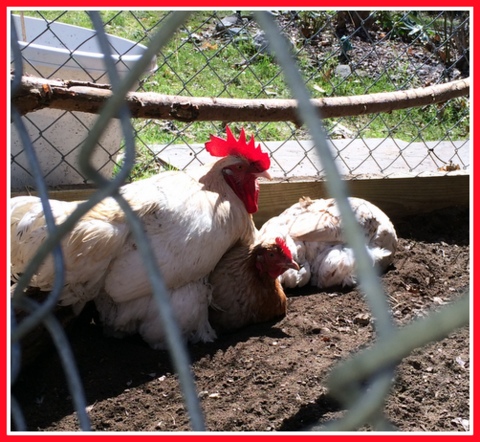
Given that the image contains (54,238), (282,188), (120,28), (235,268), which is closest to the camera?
(54,238)

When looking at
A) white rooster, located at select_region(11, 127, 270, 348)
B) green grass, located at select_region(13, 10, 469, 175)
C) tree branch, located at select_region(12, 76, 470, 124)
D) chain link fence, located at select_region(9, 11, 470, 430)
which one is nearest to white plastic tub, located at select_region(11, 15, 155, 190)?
chain link fence, located at select_region(9, 11, 470, 430)

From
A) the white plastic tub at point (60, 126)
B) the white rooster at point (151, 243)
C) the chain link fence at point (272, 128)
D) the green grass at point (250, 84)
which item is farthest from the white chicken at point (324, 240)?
the green grass at point (250, 84)

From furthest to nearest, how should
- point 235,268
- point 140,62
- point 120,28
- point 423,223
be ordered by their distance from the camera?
point 120,28 → point 423,223 → point 235,268 → point 140,62

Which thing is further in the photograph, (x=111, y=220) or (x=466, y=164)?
(x=466, y=164)

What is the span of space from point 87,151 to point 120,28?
4831 millimetres

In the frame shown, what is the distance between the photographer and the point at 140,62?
2.52ft

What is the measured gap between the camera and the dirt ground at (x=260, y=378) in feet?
6.53

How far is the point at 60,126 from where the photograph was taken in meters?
3.04

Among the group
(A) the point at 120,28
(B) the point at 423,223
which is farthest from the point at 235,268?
(A) the point at 120,28

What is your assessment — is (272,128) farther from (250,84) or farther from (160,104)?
(160,104)

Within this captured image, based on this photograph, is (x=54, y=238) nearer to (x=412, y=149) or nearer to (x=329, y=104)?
(x=329, y=104)

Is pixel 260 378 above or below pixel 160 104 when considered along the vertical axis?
below

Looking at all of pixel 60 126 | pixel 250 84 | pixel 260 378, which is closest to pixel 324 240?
pixel 260 378

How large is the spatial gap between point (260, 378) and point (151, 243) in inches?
23.8
